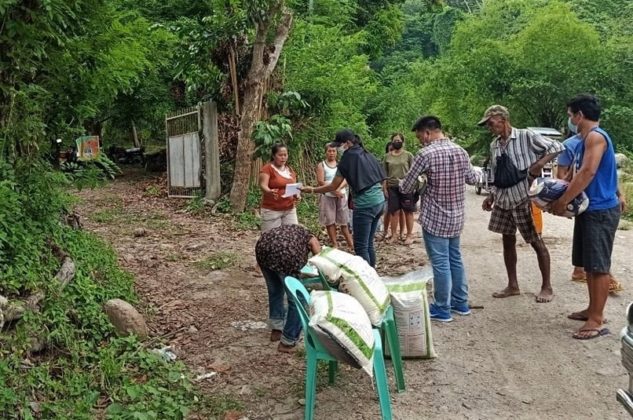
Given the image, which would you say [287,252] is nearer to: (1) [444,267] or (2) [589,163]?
(1) [444,267]

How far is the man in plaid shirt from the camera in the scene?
5.29 metres

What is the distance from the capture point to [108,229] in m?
9.78

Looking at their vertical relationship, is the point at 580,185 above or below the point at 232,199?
above

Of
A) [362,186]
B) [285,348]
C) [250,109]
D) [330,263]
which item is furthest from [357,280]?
[250,109]

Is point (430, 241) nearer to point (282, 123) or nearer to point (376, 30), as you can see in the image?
point (282, 123)

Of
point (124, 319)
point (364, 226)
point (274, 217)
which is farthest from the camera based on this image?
point (274, 217)

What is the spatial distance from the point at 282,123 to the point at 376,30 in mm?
12771

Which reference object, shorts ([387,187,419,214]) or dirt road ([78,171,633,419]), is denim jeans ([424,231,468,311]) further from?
shorts ([387,187,419,214])

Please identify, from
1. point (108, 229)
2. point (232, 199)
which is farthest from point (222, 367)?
point (232, 199)

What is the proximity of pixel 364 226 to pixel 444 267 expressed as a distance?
1.26 m

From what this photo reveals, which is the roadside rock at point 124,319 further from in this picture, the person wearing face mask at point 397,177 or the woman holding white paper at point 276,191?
the person wearing face mask at point 397,177

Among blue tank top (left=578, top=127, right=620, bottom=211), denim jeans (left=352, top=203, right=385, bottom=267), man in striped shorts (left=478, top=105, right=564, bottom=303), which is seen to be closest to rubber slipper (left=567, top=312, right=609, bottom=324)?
man in striped shorts (left=478, top=105, right=564, bottom=303)

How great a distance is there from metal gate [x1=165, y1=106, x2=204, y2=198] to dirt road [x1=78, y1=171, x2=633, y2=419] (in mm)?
3991

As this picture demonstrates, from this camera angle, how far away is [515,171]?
562cm
